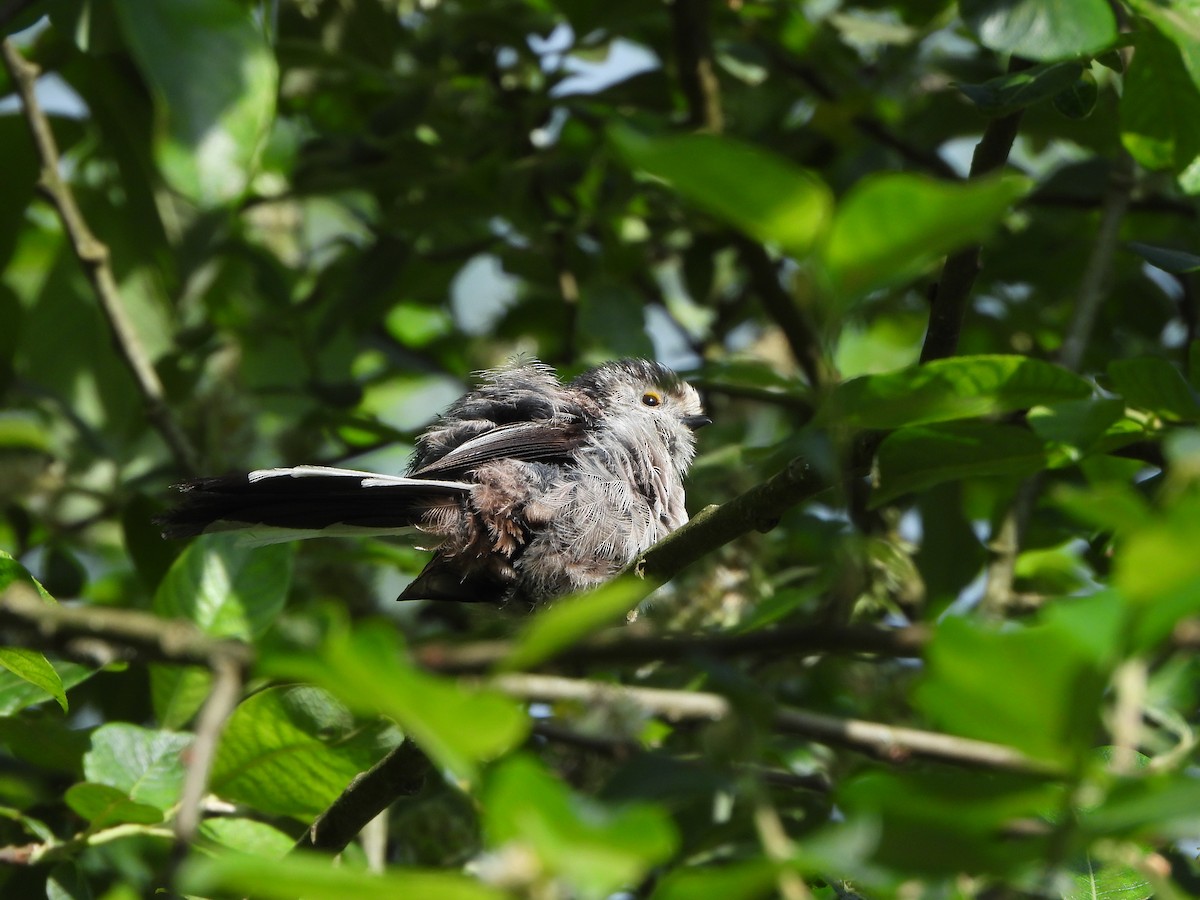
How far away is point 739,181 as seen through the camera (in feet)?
3.82

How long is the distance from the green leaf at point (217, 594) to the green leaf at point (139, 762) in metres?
0.23

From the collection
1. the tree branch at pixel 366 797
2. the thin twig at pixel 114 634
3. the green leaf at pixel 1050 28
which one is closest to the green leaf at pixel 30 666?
the tree branch at pixel 366 797

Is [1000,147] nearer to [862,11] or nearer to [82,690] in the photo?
[82,690]

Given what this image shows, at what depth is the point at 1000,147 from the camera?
2354mm

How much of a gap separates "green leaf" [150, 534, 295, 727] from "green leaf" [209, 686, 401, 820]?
0.40 metres

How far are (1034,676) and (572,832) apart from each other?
1.41 ft

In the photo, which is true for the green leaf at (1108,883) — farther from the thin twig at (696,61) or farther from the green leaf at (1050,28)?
the thin twig at (696,61)

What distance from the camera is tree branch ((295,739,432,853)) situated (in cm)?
240

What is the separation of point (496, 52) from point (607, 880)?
4.34 m

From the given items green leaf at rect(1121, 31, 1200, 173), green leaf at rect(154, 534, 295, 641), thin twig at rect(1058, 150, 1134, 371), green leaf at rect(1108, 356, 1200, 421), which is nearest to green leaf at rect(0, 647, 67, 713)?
green leaf at rect(154, 534, 295, 641)

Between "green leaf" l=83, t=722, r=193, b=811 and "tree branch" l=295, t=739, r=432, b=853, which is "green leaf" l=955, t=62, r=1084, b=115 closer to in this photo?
"tree branch" l=295, t=739, r=432, b=853

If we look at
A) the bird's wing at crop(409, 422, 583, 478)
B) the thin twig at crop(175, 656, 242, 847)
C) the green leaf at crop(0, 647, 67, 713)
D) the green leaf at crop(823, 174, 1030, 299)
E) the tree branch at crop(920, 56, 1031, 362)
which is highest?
the green leaf at crop(823, 174, 1030, 299)

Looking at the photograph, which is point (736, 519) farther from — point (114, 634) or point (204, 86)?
point (204, 86)

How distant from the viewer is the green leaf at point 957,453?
2.28 meters
